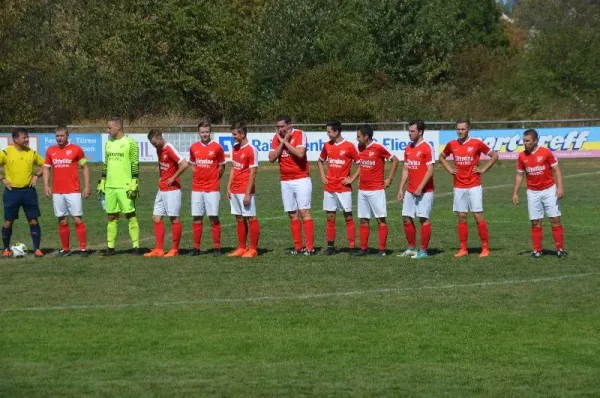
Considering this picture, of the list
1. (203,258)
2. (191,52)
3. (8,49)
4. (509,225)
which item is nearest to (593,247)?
(509,225)

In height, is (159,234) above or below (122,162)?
below

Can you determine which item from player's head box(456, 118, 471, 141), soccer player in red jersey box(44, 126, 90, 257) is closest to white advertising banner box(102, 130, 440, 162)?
soccer player in red jersey box(44, 126, 90, 257)

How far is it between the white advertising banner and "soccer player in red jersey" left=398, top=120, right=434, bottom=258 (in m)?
25.1

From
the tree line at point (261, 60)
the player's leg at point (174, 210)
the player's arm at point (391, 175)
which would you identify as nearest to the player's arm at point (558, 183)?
the player's arm at point (391, 175)

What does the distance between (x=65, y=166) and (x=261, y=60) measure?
48.1 metres

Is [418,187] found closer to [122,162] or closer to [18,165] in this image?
[122,162]

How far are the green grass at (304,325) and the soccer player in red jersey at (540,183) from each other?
0.55m

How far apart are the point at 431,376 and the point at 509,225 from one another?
13607 mm

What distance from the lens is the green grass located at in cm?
1017

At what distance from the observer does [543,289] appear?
1488 centimetres

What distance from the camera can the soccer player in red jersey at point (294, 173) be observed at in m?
18.2

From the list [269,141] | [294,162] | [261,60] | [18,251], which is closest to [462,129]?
[294,162]

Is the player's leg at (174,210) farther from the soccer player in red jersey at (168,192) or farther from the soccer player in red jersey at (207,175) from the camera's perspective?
the soccer player in red jersey at (207,175)

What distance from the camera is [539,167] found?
1761cm
